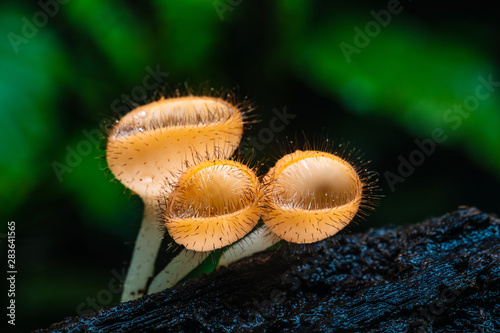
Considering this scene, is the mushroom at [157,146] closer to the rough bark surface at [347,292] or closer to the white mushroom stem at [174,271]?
the white mushroom stem at [174,271]

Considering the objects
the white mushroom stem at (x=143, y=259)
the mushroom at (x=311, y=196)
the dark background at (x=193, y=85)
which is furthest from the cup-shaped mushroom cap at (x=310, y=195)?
the dark background at (x=193, y=85)

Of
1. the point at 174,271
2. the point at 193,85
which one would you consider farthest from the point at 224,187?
the point at 193,85

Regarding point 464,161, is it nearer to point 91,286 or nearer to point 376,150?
point 376,150

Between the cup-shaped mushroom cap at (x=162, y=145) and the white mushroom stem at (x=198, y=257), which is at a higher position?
the cup-shaped mushroom cap at (x=162, y=145)

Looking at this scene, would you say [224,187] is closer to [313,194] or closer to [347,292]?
[313,194]

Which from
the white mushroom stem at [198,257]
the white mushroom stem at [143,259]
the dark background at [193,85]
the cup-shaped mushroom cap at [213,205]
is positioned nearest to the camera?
the cup-shaped mushroom cap at [213,205]

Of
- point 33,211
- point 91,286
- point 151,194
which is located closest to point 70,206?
point 33,211

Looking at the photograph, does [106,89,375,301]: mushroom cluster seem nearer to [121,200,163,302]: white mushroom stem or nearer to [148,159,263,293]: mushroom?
[148,159,263,293]: mushroom
